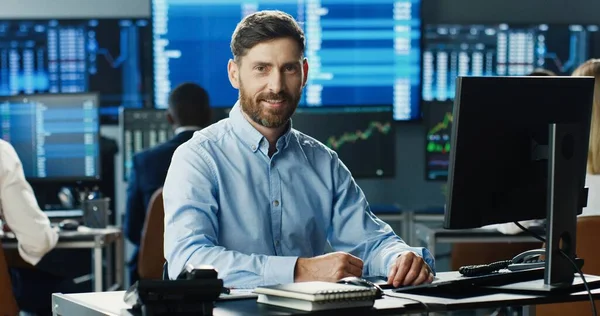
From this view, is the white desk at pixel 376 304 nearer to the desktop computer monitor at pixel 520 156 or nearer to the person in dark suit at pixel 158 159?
the desktop computer monitor at pixel 520 156

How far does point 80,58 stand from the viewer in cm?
581

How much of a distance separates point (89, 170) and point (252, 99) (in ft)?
9.86

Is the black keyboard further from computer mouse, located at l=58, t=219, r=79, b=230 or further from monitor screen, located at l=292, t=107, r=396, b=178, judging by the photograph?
monitor screen, located at l=292, t=107, r=396, b=178

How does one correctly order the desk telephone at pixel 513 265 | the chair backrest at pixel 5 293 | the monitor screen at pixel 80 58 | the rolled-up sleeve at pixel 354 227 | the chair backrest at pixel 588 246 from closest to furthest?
the desk telephone at pixel 513 265
the rolled-up sleeve at pixel 354 227
the chair backrest at pixel 588 246
the chair backrest at pixel 5 293
the monitor screen at pixel 80 58

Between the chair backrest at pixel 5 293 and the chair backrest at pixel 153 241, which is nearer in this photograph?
the chair backrest at pixel 5 293

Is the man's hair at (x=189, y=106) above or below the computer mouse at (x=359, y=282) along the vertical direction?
above

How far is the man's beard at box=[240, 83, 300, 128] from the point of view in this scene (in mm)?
2264

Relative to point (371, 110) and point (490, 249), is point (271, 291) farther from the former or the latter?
point (371, 110)

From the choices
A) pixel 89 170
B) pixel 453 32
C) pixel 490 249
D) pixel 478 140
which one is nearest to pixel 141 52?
pixel 89 170

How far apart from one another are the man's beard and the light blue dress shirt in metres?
0.05

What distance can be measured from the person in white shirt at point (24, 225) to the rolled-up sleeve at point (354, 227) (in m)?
1.88

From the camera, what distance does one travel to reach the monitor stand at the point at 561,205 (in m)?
2.02

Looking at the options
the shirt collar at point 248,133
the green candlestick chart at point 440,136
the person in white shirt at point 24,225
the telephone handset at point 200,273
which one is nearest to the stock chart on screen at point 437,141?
the green candlestick chart at point 440,136

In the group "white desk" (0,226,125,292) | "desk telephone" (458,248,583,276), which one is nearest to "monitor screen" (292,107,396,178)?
"white desk" (0,226,125,292)
